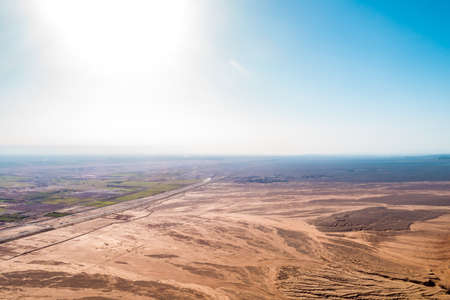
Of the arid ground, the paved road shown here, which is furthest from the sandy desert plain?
the paved road

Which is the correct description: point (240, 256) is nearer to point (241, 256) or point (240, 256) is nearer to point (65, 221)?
point (241, 256)

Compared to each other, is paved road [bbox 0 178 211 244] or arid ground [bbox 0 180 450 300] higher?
arid ground [bbox 0 180 450 300]

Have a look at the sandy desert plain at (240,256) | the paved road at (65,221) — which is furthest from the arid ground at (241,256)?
the paved road at (65,221)

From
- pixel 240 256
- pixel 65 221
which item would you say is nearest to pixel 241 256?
pixel 240 256

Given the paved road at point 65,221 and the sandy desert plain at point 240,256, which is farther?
the paved road at point 65,221

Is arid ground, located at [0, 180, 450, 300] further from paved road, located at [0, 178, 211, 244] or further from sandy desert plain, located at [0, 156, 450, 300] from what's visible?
paved road, located at [0, 178, 211, 244]

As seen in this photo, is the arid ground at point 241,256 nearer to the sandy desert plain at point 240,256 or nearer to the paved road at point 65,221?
the sandy desert plain at point 240,256
